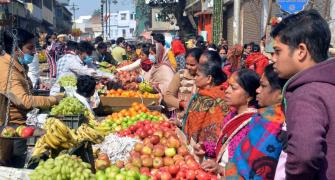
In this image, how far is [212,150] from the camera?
13.5ft

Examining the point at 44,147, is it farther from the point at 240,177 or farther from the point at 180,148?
the point at 240,177

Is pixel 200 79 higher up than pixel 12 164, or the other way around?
pixel 200 79

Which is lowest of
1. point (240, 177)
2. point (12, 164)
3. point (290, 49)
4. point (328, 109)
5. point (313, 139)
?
point (12, 164)

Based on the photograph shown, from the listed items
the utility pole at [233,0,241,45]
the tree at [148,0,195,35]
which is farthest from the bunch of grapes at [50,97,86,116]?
the tree at [148,0,195,35]

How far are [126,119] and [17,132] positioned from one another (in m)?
2.44

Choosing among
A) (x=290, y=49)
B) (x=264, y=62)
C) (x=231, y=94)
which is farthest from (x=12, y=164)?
(x=264, y=62)

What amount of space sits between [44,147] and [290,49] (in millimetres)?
2785

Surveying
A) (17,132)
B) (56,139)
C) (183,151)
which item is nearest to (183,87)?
(183,151)

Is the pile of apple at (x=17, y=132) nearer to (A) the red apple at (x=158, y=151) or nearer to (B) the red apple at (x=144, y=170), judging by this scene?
(B) the red apple at (x=144, y=170)

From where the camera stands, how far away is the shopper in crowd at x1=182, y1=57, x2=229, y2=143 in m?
4.49

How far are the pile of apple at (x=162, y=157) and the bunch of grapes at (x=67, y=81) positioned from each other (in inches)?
105

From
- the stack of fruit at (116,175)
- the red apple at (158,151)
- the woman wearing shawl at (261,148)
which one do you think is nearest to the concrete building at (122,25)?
the red apple at (158,151)

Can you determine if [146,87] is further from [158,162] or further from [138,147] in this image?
[158,162]

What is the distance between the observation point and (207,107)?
4.54 m
